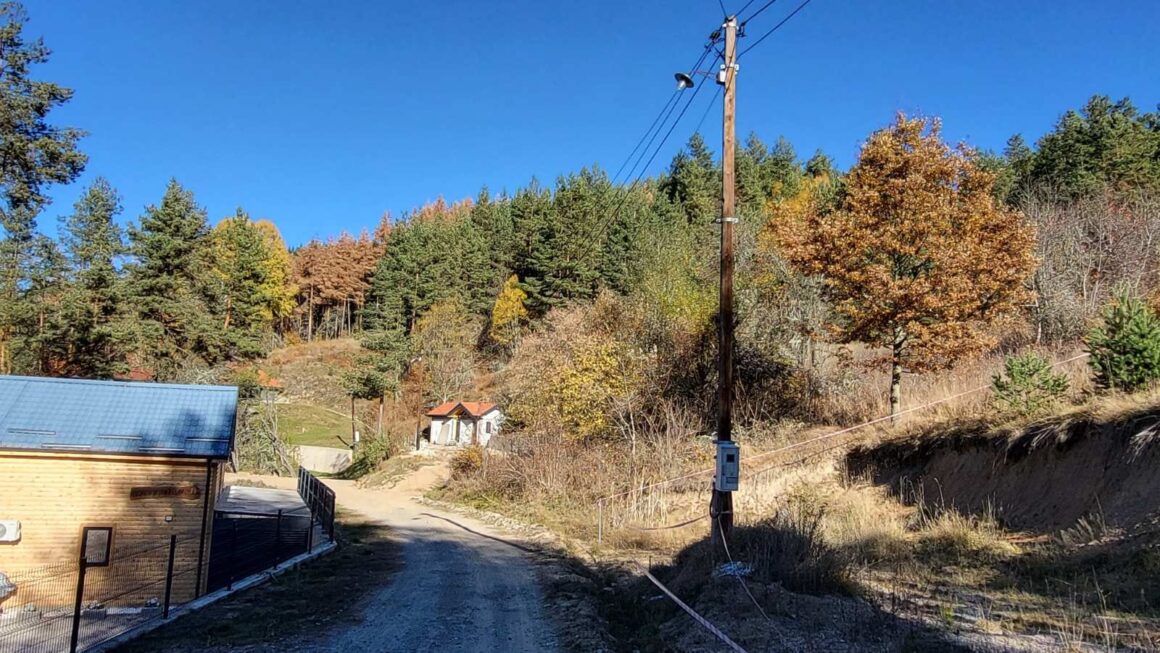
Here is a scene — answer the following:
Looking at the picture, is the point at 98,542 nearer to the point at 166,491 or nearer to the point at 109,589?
the point at 109,589

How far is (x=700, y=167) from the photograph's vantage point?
67.8 m

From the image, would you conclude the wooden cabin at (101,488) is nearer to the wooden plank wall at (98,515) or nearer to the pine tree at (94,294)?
the wooden plank wall at (98,515)

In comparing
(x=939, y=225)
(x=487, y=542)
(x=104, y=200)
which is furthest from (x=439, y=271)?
(x=939, y=225)

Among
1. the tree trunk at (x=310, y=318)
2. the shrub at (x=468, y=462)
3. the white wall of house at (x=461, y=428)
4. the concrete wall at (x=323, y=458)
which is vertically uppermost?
the tree trunk at (x=310, y=318)

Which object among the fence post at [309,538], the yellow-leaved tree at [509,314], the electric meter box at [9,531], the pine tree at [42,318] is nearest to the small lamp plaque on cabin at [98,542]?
the electric meter box at [9,531]

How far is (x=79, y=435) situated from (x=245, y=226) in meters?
55.9

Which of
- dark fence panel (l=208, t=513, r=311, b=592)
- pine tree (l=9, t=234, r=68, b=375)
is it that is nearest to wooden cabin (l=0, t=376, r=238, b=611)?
dark fence panel (l=208, t=513, r=311, b=592)

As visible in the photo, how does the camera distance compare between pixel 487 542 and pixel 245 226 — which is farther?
pixel 245 226

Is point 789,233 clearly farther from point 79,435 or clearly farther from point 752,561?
point 79,435

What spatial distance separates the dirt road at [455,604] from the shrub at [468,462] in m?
9.77

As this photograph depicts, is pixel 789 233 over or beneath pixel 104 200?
beneath

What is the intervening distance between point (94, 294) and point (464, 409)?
2477 centimetres

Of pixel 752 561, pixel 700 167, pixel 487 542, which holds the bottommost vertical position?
pixel 487 542

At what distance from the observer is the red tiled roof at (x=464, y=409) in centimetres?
5222
